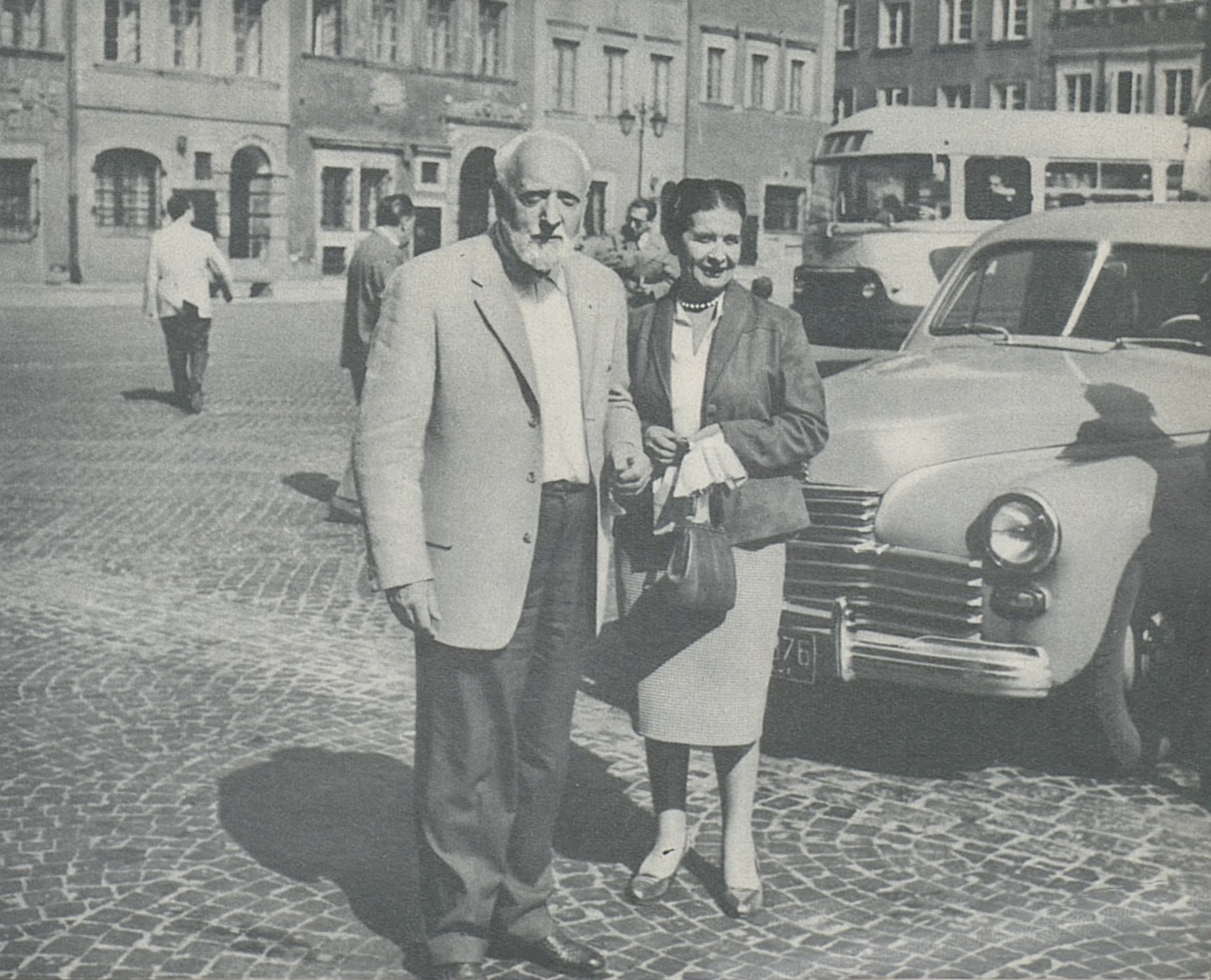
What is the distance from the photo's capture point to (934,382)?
623 cm

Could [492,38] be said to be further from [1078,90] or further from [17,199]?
[1078,90]

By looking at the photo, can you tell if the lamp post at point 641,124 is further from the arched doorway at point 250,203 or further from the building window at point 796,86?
the arched doorway at point 250,203

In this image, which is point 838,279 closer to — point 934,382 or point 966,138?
point 966,138

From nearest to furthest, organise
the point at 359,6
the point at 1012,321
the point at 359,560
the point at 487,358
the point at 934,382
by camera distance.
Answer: the point at 487,358, the point at 934,382, the point at 1012,321, the point at 359,560, the point at 359,6

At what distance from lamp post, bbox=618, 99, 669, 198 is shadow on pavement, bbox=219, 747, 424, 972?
33.0 metres

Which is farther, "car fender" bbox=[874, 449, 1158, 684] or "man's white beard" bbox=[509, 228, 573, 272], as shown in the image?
"car fender" bbox=[874, 449, 1158, 684]

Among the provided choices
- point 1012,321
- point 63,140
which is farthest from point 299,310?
point 1012,321

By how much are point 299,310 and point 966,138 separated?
1205 cm

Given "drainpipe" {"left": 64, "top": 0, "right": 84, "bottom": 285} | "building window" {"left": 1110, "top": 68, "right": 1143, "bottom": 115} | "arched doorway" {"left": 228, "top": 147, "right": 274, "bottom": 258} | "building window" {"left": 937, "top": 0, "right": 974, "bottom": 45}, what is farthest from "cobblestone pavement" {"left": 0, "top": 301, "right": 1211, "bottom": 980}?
"building window" {"left": 937, "top": 0, "right": 974, "bottom": 45}

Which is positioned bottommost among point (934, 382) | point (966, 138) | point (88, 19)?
point (934, 382)

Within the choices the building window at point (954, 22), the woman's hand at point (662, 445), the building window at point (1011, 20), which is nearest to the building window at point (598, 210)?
the building window at point (1011, 20)

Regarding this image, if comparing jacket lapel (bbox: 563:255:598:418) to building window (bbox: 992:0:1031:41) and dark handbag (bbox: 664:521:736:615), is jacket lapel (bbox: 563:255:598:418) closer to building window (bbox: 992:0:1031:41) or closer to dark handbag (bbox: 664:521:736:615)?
dark handbag (bbox: 664:521:736:615)

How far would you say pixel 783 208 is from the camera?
4894 centimetres

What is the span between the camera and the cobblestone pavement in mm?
4027
